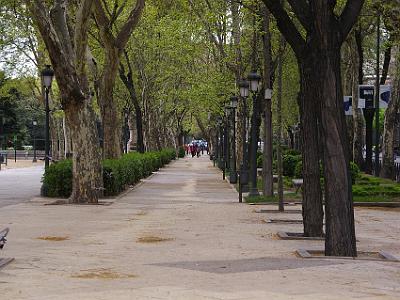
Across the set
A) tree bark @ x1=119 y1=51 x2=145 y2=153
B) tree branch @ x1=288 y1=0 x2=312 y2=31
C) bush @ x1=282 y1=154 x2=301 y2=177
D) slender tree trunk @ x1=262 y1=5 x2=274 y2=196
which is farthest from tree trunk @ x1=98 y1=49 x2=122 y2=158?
tree branch @ x1=288 y1=0 x2=312 y2=31

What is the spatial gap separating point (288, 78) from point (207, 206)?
27.8 meters

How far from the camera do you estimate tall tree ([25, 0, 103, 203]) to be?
20781mm

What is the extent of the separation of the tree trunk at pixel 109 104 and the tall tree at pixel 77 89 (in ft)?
12.3

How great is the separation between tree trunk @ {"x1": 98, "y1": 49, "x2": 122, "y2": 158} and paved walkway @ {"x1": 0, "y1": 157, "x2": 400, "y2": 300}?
28.3 feet

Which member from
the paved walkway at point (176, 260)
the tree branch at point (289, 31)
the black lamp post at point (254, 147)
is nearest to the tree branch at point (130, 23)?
the black lamp post at point (254, 147)

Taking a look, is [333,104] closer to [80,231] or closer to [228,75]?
[80,231]

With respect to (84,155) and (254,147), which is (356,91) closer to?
(254,147)

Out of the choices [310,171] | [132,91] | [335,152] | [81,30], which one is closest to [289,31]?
[335,152]

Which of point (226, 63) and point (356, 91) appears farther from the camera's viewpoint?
point (356, 91)

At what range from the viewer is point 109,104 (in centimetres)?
2925

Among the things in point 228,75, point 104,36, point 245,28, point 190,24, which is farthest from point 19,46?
point 104,36

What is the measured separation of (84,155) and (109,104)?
6947 millimetres

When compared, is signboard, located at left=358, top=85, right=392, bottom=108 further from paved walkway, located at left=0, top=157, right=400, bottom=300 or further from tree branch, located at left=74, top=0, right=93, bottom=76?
tree branch, located at left=74, top=0, right=93, bottom=76

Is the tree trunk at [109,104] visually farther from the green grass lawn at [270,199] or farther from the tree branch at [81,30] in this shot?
the green grass lawn at [270,199]
